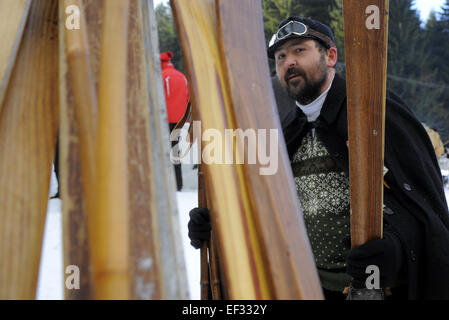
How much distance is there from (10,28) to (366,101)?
1.53 ft

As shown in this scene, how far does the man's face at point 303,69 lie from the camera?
1267 mm

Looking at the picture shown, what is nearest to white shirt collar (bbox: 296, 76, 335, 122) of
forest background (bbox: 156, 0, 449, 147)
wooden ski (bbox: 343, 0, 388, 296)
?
wooden ski (bbox: 343, 0, 388, 296)

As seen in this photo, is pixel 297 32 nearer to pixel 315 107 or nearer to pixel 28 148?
pixel 315 107

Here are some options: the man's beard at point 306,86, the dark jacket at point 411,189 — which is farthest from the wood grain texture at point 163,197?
the man's beard at point 306,86

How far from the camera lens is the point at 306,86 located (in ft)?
4.14

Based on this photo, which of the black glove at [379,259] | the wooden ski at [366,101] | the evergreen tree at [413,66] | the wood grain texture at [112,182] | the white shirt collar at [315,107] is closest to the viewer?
the wood grain texture at [112,182]

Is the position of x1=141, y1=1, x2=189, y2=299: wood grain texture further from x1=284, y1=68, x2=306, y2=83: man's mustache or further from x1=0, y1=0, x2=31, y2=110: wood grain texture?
x1=284, y1=68, x2=306, y2=83: man's mustache

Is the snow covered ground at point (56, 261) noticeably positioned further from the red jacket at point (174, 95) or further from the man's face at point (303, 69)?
the red jacket at point (174, 95)

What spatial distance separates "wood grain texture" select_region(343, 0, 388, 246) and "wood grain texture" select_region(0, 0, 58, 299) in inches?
14.6

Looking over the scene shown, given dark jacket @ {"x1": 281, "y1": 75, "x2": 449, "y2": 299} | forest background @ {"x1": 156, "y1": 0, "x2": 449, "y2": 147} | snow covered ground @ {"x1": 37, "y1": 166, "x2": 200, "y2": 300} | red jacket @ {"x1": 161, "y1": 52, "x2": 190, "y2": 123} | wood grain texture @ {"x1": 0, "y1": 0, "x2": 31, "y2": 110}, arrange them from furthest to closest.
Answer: forest background @ {"x1": 156, "y1": 0, "x2": 449, "y2": 147} → red jacket @ {"x1": 161, "y1": 52, "x2": 190, "y2": 123} → snow covered ground @ {"x1": 37, "y1": 166, "x2": 200, "y2": 300} → dark jacket @ {"x1": 281, "y1": 75, "x2": 449, "y2": 299} → wood grain texture @ {"x1": 0, "y1": 0, "x2": 31, "y2": 110}

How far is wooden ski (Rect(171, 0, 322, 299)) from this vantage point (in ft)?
1.08

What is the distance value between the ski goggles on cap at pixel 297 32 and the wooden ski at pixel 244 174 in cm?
89

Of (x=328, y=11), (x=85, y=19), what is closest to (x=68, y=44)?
(x=85, y=19)

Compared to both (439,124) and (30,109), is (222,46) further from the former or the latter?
(439,124)
